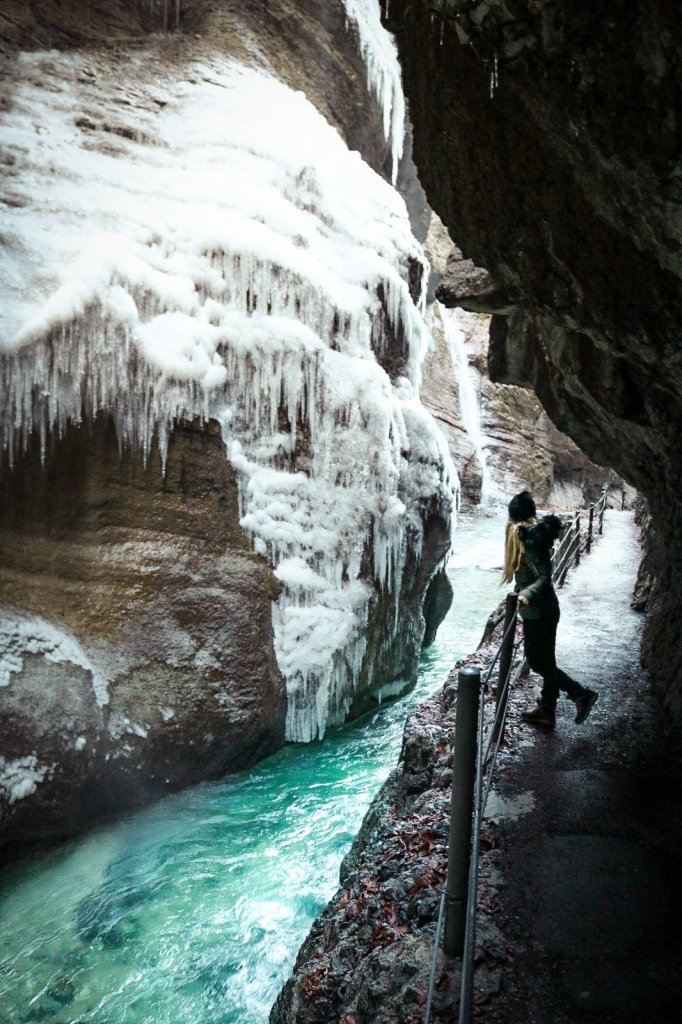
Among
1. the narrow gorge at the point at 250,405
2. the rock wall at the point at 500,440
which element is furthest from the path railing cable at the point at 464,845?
the rock wall at the point at 500,440

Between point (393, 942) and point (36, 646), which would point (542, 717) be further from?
point (36, 646)

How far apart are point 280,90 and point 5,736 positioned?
12.2 m

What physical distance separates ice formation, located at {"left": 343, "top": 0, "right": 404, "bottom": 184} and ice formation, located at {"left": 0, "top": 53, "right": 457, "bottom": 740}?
390 centimetres

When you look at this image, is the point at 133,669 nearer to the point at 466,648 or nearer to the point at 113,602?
the point at 113,602

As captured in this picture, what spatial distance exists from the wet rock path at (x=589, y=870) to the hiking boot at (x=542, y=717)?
87 mm

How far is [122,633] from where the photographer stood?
26.0ft

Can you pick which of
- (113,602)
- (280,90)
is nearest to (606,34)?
(113,602)

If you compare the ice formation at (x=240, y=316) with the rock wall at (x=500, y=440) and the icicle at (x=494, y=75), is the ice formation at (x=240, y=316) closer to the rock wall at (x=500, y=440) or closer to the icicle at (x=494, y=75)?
the icicle at (x=494, y=75)

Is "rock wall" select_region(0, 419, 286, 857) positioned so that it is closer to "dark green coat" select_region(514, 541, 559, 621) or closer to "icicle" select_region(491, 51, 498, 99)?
"dark green coat" select_region(514, 541, 559, 621)

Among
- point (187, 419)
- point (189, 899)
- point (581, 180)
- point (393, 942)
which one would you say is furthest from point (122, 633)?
point (581, 180)

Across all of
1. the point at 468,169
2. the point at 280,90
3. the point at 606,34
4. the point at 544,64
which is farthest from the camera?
the point at 280,90

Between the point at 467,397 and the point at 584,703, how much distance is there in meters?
29.2

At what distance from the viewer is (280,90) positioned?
11641 millimetres

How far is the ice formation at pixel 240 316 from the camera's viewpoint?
7.85m
